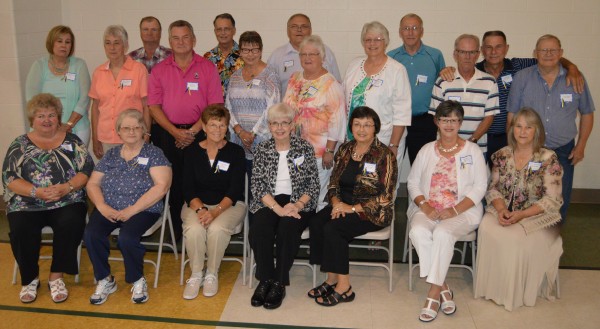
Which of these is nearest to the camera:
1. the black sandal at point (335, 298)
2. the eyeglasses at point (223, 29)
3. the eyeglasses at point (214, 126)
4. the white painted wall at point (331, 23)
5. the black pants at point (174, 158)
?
the black sandal at point (335, 298)

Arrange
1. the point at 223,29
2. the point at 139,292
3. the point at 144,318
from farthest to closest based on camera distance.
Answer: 1. the point at 223,29
2. the point at 139,292
3. the point at 144,318

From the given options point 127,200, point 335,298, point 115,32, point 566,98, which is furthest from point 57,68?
point 566,98

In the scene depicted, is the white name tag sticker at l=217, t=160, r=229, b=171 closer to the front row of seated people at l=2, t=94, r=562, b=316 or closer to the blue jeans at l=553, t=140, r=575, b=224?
the front row of seated people at l=2, t=94, r=562, b=316

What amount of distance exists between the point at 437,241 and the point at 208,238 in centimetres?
149

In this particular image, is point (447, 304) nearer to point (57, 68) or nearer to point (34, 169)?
point (34, 169)

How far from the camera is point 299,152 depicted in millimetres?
3814

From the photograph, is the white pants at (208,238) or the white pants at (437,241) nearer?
the white pants at (437,241)

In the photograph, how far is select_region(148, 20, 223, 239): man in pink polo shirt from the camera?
Result: 4.28 metres

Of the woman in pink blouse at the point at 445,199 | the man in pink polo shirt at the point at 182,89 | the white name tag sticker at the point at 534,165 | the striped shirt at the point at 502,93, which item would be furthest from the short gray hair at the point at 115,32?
the white name tag sticker at the point at 534,165

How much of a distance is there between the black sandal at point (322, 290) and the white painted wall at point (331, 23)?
2.71 metres

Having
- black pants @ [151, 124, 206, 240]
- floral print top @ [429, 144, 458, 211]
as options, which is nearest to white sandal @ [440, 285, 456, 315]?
floral print top @ [429, 144, 458, 211]

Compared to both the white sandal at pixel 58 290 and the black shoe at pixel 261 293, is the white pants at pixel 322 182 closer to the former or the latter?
the black shoe at pixel 261 293

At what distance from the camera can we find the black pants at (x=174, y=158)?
4422mm

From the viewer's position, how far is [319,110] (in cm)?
398
